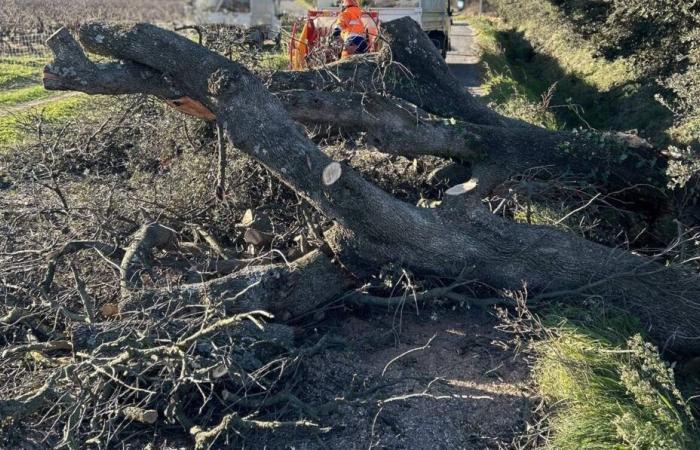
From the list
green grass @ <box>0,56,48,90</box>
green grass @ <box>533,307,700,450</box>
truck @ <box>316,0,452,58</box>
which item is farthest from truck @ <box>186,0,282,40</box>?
green grass @ <box>0,56,48,90</box>

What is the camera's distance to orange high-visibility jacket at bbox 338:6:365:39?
8.06 metres

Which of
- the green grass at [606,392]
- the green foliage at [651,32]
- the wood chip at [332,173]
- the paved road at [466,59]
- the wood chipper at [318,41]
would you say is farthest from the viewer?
the paved road at [466,59]

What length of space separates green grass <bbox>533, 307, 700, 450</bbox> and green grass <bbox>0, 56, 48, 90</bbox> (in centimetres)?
1347

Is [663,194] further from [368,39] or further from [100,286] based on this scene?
[100,286]

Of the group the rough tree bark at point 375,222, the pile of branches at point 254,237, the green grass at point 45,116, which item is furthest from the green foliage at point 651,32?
the green grass at point 45,116

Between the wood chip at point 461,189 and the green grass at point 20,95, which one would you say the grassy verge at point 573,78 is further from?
the green grass at point 20,95

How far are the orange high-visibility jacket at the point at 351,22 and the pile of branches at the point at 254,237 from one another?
5.19 feet

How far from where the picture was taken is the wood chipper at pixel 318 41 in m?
7.16

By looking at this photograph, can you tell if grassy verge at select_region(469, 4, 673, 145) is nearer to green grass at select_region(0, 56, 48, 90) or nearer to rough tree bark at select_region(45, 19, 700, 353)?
rough tree bark at select_region(45, 19, 700, 353)

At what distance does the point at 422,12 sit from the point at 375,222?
11.5m

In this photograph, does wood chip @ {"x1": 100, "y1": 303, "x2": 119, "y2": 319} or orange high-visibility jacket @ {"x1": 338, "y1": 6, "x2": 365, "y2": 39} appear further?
orange high-visibility jacket @ {"x1": 338, "y1": 6, "x2": 365, "y2": 39}

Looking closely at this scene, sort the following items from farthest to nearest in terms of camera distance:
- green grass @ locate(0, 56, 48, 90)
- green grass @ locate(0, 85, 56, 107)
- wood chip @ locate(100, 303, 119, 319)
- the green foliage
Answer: green grass @ locate(0, 56, 48, 90), green grass @ locate(0, 85, 56, 107), the green foliage, wood chip @ locate(100, 303, 119, 319)

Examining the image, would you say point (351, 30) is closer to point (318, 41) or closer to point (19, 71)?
point (318, 41)

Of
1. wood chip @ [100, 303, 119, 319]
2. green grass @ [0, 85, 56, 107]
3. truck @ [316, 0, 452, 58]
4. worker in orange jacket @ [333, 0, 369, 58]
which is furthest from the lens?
truck @ [316, 0, 452, 58]
